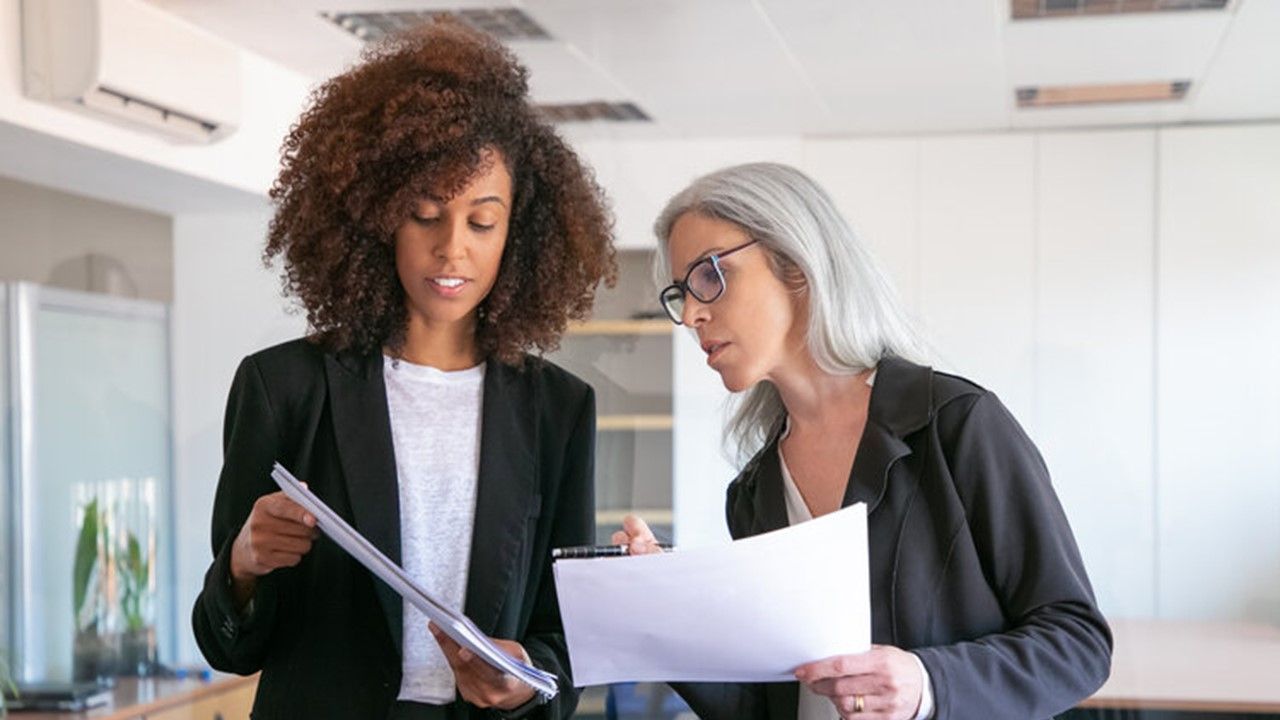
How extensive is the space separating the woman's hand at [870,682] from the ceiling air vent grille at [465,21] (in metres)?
2.81

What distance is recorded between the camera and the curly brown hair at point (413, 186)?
158 cm

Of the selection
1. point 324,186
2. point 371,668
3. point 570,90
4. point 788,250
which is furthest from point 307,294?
point 570,90

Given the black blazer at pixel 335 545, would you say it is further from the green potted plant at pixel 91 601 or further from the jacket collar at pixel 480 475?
the green potted plant at pixel 91 601

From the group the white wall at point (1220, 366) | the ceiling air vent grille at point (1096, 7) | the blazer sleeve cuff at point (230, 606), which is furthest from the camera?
the ceiling air vent grille at point (1096, 7)

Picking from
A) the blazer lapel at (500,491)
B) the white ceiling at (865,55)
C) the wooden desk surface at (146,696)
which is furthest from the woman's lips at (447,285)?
the wooden desk surface at (146,696)

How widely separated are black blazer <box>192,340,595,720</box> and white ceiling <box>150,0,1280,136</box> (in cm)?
208

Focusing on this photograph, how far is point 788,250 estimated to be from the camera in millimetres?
1477

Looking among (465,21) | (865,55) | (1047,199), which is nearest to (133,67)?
(465,21)

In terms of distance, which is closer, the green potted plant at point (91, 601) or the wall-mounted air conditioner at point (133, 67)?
the wall-mounted air conditioner at point (133, 67)

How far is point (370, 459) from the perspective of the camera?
1523 mm

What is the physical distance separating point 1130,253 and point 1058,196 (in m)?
0.19

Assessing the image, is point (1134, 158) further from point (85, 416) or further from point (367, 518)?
point (85, 416)

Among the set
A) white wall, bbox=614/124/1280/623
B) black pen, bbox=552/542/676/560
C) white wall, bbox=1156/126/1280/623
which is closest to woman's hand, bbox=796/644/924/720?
black pen, bbox=552/542/676/560

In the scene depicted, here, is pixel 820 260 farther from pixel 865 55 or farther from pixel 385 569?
pixel 865 55
